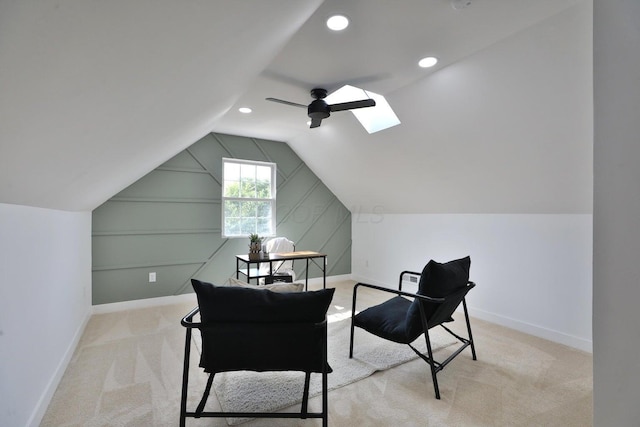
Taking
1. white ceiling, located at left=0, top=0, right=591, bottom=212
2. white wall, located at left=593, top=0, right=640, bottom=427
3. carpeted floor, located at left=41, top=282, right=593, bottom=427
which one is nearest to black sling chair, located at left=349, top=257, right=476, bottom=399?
carpeted floor, located at left=41, top=282, right=593, bottom=427

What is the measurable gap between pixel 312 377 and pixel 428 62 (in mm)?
2686

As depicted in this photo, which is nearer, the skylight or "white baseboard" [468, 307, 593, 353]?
"white baseboard" [468, 307, 593, 353]

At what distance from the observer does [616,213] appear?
0.97 metres

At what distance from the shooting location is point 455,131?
9.84ft

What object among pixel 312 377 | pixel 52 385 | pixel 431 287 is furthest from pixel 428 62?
pixel 52 385

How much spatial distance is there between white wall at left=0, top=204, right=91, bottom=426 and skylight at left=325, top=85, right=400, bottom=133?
2836mm

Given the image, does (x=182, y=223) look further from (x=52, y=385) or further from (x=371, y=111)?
(x=371, y=111)

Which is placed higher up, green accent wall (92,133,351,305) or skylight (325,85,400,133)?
skylight (325,85,400,133)

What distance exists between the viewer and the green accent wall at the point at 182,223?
Answer: 379 centimetres

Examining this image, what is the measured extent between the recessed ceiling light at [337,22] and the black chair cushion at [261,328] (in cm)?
171

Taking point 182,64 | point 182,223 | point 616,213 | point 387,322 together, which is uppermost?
point 182,64

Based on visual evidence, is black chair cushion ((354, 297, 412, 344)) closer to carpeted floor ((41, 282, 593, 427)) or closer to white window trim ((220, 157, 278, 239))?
carpeted floor ((41, 282, 593, 427))

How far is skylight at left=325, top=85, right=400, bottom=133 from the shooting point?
11.2 ft

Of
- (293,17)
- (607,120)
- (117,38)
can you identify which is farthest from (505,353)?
(117,38)
